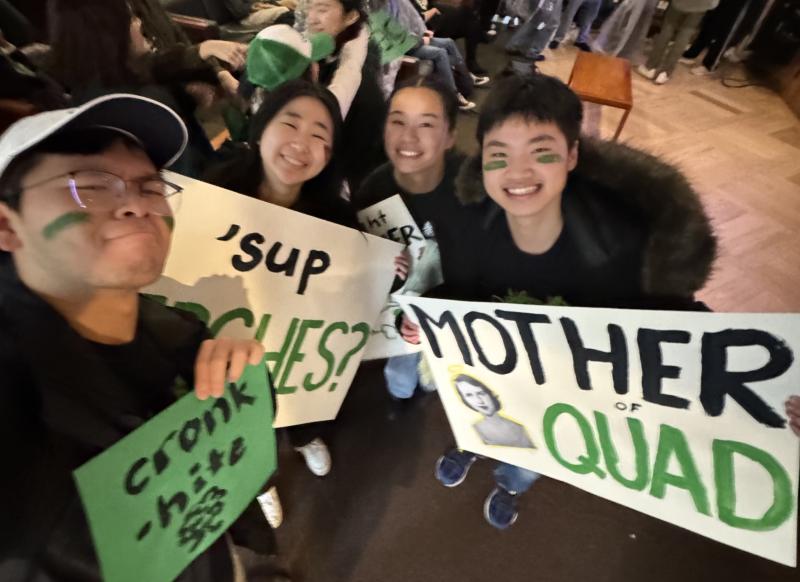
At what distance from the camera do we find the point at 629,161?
0.84 meters

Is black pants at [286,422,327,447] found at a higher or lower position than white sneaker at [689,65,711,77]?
lower

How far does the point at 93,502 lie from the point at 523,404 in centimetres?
72

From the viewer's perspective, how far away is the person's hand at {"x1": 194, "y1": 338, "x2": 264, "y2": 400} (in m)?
0.61

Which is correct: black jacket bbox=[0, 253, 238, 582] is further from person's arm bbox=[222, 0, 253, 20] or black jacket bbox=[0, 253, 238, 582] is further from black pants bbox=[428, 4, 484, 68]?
black pants bbox=[428, 4, 484, 68]

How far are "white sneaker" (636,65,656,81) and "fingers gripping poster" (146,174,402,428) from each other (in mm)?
3690

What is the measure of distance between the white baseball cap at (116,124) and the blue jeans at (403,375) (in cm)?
93

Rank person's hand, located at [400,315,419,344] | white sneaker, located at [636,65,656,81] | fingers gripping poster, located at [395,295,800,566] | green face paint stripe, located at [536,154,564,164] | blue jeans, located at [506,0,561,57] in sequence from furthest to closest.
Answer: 1. white sneaker, located at [636,65,656,81]
2. blue jeans, located at [506,0,561,57]
3. person's hand, located at [400,315,419,344]
4. green face paint stripe, located at [536,154,564,164]
5. fingers gripping poster, located at [395,295,800,566]

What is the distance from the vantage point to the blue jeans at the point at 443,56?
2.89 meters

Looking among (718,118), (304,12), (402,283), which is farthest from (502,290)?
(718,118)

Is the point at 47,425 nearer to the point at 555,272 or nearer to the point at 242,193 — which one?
the point at 242,193

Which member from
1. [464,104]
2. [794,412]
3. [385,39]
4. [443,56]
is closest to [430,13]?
[443,56]

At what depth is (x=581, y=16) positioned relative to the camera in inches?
160

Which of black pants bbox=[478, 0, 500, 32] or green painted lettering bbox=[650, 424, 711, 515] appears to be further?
black pants bbox=[478, 0, 500, 32]

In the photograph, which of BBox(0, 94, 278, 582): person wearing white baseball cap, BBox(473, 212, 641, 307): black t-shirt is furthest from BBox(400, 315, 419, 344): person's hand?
BBox(0, 94, 278, 582): person wearing white baseball cap
